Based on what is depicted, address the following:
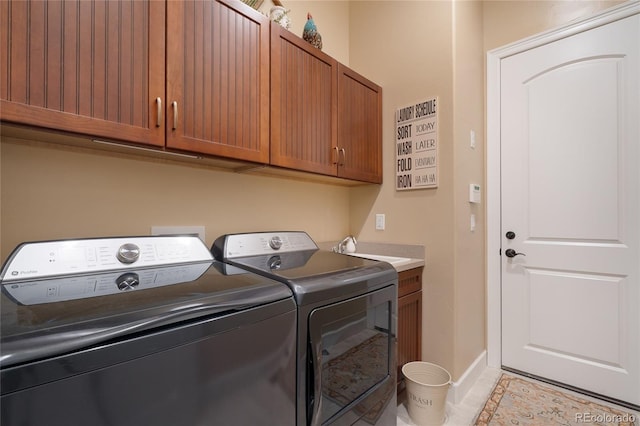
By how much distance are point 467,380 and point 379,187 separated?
147cm

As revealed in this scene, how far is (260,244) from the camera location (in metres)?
1.49

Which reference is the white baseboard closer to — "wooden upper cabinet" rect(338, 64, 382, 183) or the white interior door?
the white interior door

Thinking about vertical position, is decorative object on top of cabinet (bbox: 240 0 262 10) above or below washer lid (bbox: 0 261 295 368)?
above

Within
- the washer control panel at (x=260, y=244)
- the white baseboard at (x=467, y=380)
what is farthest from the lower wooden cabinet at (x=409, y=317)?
the washer control panel at (x=260, y=244)

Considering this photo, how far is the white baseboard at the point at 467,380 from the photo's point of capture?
5.82 ft

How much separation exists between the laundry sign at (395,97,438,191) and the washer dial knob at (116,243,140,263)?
165cm

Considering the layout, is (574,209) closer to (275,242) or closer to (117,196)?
(275,242)

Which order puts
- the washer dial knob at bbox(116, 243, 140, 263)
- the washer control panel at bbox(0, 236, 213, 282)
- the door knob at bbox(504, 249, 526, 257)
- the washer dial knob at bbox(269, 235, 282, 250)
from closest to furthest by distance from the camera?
the washer control panel at bbox(0, 236, 213, 282) → the washer dial knob at bbox(116, 243, 140, 263) → the washer dial knob at bbox(269, 235, 282, 250) → the door knob at bbox(504, 249, 526, 257)

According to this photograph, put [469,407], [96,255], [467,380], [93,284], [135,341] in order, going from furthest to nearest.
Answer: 1. [467,380]
2. [469,407]
3. [96,255]
4. [93,284]
5. [135,341]

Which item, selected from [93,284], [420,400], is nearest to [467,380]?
[420,400]

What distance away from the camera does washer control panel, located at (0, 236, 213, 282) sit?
0.87m

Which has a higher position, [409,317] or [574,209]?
[574,209]

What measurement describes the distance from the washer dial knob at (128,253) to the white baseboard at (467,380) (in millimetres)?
1934

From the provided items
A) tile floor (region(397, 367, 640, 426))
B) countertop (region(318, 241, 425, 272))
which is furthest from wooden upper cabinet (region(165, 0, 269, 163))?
tile floor (region(397, 367, 640, 426))
